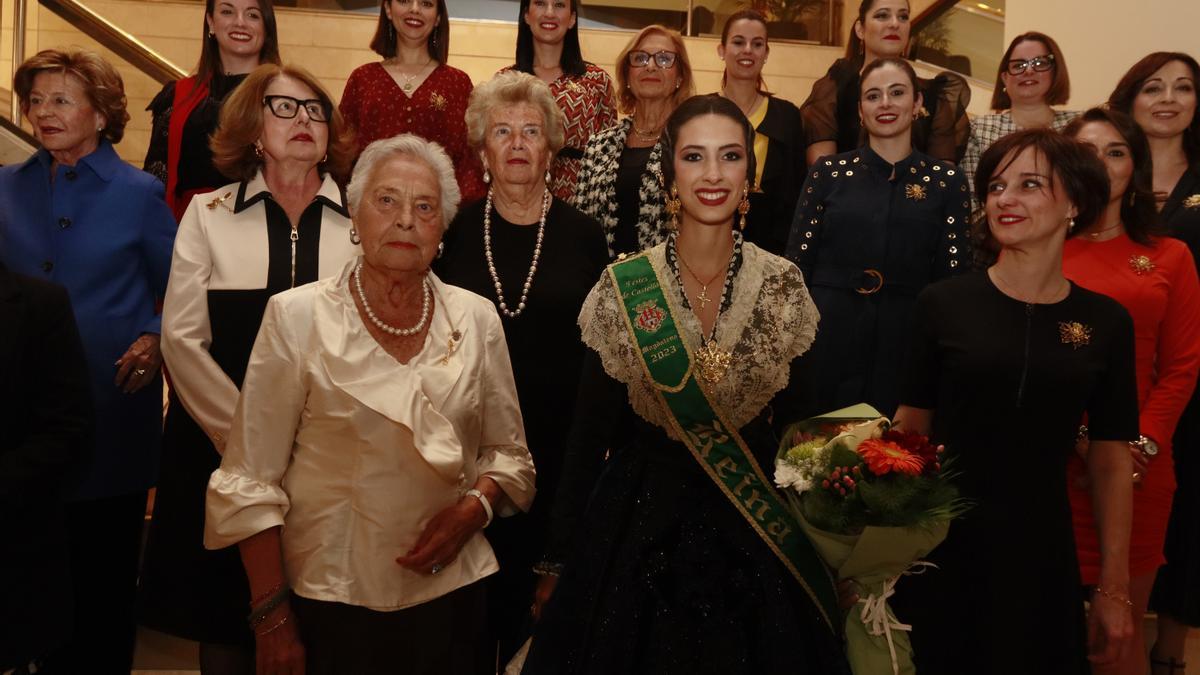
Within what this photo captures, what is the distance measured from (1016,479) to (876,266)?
1133mm

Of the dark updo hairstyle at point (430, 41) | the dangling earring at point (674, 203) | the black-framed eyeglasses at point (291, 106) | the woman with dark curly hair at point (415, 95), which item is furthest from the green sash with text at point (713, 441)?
the dark updo hairstyle at point (430, 41)

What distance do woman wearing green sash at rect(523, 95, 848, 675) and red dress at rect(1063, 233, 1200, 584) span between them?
45.9 inches

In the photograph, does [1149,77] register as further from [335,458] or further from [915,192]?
[335,458]

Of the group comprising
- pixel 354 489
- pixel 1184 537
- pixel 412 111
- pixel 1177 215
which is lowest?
pixel 1184 537

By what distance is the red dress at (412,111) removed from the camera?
13.3 feet

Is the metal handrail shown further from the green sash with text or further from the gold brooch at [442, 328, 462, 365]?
the green sash with text

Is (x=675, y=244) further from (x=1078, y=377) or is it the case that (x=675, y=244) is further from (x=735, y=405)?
(x=1078, y=377)

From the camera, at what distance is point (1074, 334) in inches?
99.3

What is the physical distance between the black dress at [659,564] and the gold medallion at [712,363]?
3cm

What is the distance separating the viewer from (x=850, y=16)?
897cm

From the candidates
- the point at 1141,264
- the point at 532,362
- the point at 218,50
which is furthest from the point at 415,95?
the point at 1141,264

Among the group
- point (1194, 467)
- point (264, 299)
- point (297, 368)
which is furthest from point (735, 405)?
point (1194, 467)

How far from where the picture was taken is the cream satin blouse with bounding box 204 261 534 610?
2330 millimetres

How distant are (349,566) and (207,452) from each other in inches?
30.1
